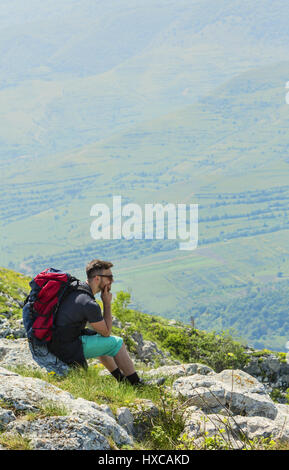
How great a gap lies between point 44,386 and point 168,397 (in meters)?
2.78

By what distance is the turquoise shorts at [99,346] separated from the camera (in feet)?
39.8

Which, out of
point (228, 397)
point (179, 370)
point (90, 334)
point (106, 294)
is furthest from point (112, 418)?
point (179, 370)

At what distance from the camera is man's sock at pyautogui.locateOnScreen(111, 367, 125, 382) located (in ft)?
39.5

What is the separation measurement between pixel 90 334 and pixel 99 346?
51 centimetres

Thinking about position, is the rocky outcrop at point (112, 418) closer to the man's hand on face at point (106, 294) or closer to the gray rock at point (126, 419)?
the gray rock at point (126, 419)

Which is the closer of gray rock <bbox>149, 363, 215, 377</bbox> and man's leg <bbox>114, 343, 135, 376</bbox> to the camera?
man's leg <bbox>114, 343, 135, 376</bbox>

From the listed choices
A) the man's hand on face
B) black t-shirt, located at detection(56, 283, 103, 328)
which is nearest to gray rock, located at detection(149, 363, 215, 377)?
the man's hand on face

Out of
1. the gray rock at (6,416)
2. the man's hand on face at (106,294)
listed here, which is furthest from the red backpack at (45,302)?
the gray rock at (6,416)

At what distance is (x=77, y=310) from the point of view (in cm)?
1170

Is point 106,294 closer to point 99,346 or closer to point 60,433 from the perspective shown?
point 99,346

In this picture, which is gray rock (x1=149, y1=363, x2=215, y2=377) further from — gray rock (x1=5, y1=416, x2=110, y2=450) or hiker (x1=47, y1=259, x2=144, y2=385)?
gray rock (x1=5, y1=416, x2=110, y2=450)

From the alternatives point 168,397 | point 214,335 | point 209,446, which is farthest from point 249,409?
point 214,335
